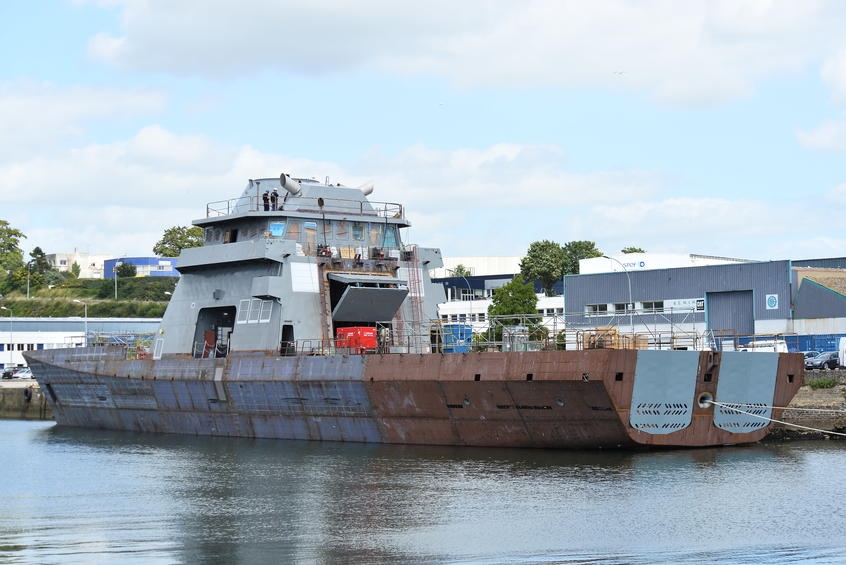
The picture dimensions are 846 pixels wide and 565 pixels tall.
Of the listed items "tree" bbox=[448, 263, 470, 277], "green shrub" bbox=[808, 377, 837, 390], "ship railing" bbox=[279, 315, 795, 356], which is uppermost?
"tree" bbox=[448, 263, 470, 277]

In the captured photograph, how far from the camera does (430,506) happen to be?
25656 mm

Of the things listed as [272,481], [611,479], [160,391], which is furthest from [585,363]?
[160,391]

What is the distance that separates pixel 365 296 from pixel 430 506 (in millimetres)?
14875

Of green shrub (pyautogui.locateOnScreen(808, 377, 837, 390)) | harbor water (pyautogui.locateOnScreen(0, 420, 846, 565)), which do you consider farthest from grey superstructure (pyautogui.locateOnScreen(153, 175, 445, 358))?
green shrub (pyautogui.locateOnScreen(808, 377, 837, 390))

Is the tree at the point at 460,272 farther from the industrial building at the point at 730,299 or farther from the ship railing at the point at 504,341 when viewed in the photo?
the ship railing at the point at 504,341

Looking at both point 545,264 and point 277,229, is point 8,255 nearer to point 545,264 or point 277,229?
point 545,264

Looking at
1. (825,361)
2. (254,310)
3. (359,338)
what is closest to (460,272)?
(825,361)

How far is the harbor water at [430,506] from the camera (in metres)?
21.1

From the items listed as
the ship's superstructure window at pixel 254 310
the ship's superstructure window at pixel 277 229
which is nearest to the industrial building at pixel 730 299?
the ship's superstructure window at pixel 277 229

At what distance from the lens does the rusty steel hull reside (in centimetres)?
3159

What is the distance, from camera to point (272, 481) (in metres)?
30.3

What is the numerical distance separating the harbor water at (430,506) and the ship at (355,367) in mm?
1028

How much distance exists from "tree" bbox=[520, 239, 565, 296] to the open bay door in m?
56.5

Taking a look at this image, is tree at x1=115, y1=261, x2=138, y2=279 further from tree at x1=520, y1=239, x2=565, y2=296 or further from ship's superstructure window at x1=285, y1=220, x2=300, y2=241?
ship's superstructure window at x1=285, y1=220, x2=300, y2=241
